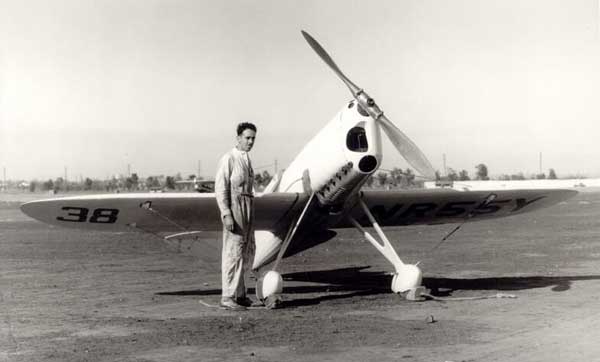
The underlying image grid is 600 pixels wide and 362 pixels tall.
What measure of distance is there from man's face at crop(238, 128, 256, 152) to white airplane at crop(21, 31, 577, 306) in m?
0.81

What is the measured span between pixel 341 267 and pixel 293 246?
10.3ft

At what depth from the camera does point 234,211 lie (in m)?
8.38

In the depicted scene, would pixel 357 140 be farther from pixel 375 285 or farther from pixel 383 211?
pixel 375 285

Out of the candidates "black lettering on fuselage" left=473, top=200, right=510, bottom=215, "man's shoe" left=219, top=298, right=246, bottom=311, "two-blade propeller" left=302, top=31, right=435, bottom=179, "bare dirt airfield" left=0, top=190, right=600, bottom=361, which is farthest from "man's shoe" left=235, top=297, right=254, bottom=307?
"black lettering on fuselage" left=473, top=200, right=510, bottom=215

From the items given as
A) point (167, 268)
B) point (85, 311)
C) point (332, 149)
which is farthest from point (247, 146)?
point (167, 268)

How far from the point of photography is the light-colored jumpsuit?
832cm

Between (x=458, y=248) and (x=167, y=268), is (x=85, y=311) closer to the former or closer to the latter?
(x=167, y=268)

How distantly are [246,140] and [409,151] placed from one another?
229 centimetres

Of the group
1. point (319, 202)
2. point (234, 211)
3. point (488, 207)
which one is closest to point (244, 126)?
point (234, 211)

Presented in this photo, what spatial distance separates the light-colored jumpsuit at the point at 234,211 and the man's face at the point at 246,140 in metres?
0.17

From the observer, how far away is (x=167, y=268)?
1324 centimetres

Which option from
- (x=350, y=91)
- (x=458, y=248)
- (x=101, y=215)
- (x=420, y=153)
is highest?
(x=350, y=91)

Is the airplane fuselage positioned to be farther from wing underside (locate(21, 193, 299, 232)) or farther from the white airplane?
wing underside (locate(21, 193, 299, 232))

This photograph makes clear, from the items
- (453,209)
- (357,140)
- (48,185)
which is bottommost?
(48,185)
